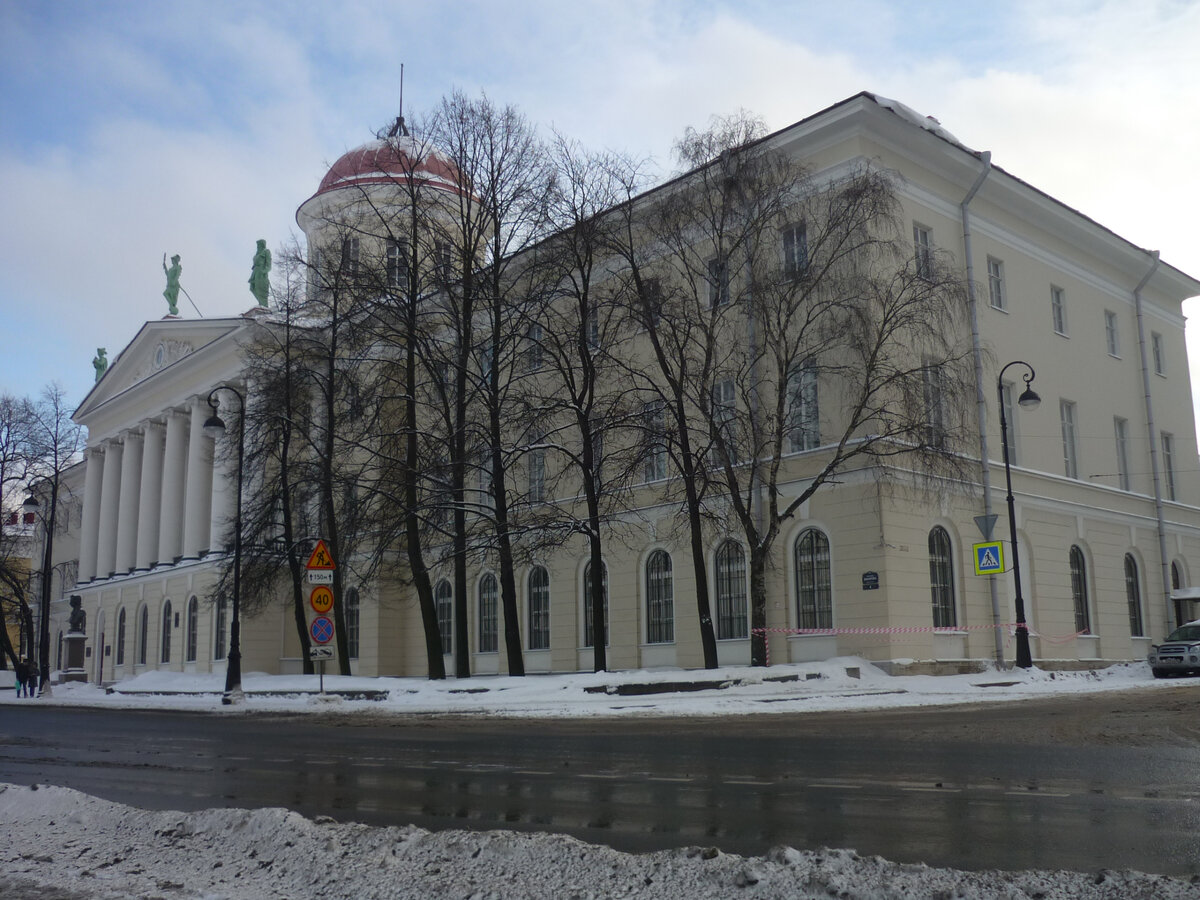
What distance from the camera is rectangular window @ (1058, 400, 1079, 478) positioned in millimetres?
39062

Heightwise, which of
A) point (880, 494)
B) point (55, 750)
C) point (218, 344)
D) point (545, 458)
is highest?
point (218, 344)

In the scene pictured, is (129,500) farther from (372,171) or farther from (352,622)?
(372,171)

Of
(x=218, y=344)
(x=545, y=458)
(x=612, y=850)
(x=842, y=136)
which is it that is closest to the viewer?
(x=612, y=850)

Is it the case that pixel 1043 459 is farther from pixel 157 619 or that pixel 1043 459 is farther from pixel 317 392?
pixel 157 619

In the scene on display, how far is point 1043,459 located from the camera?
123 feet

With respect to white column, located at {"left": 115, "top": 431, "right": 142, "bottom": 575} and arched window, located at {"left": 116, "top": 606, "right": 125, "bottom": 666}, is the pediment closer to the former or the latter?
white column, located at {"left": 115, "top": 431, "right": 142, "bottom": 575}

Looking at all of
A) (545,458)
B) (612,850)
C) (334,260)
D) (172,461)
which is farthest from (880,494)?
(172,461)

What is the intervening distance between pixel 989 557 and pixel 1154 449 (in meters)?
17.0

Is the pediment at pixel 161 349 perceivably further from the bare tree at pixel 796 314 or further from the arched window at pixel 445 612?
the bare tree at pixel 796 314

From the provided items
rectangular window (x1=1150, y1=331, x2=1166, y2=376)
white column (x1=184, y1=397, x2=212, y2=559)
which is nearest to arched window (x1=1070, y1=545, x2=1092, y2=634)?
rectangular window (x1=1150, y1=331, x2=1166, y2=376)

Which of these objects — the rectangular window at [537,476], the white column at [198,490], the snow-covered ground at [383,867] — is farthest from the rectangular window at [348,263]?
the white column at [198,490]

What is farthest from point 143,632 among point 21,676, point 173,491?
point 21,676

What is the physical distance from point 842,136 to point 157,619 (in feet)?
148

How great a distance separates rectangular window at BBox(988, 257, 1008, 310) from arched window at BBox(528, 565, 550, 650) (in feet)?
56.3
